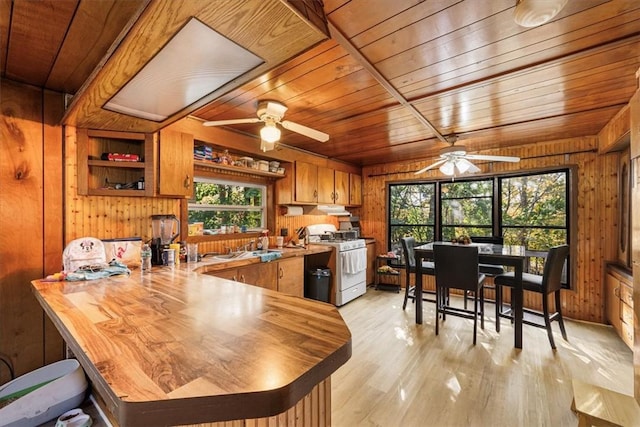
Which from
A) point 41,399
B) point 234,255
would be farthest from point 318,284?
point 41,399

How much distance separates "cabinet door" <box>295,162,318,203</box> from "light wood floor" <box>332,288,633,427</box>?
1.85 m

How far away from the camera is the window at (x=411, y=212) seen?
15.8ft

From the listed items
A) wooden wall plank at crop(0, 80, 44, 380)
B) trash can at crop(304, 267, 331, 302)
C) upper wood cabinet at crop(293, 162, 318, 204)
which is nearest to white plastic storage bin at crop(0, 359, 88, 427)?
wooden wall plank at crop(0, 80, 44, 380)

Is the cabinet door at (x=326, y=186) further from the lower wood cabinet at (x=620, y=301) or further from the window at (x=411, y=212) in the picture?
the lower wood cabinet at (x=620, y=301)

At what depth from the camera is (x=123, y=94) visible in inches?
62.4

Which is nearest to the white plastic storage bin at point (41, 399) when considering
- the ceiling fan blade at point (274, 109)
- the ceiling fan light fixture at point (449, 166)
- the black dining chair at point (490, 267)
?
the ceiling fan blade at point (274, 109)

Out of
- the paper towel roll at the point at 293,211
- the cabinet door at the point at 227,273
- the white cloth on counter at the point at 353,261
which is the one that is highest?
the paper towel roll at the point at 293,211

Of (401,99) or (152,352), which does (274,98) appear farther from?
(152,352)

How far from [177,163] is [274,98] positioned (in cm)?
111

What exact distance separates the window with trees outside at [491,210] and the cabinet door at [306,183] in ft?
5.61

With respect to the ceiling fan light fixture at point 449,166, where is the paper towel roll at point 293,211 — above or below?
below

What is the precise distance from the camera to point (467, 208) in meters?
4.45

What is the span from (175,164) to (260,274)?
1.40 metres

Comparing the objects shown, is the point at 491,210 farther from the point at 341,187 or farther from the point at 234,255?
the point at 234,255
